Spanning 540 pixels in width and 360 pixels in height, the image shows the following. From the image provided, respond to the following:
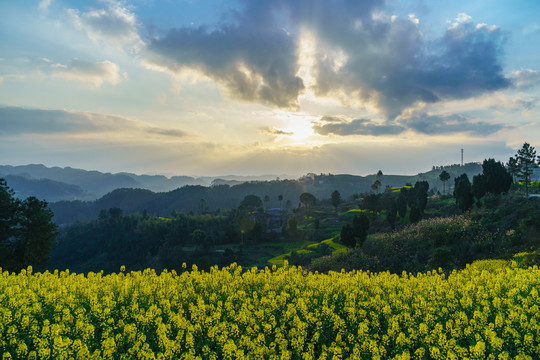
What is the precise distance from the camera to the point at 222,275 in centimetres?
1900

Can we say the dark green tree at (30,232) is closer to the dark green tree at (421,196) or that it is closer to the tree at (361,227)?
the tree at (361,227)

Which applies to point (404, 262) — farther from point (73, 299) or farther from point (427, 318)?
point (73, 299)

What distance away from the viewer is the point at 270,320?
12.6 m

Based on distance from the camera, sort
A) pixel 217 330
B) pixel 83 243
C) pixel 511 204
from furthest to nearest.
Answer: pixel 83 243
pixel 511 204
pixel 217 330

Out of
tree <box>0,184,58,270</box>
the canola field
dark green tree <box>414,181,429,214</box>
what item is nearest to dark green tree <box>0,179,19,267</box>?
tree <box>0,184,58,270</box>

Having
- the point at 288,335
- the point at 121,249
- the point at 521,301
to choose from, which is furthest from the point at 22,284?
the point at 121,249

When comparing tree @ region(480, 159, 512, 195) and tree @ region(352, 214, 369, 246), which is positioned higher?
tree @ region(480, 159, 512, 195)

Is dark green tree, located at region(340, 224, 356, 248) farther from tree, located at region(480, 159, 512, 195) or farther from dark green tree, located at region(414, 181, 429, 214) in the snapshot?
tree, located at region(480, 159, 512, 195)

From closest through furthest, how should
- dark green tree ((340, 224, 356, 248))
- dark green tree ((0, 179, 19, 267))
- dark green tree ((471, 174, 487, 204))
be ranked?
dark green tree ((0, 179, 19, 267))
dark green tree ((340, 224, 356, 248))
dark green tree ((471, 174, 487, 204))

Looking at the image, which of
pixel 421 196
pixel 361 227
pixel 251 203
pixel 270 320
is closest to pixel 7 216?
Answer: pixel 270 320

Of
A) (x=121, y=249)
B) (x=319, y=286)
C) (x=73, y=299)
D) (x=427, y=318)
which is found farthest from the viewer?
(x=121, y=249)

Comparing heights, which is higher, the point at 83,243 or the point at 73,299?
the point at 73,299

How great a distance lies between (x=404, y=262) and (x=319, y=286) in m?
27.9

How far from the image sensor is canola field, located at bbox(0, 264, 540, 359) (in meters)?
10.2
